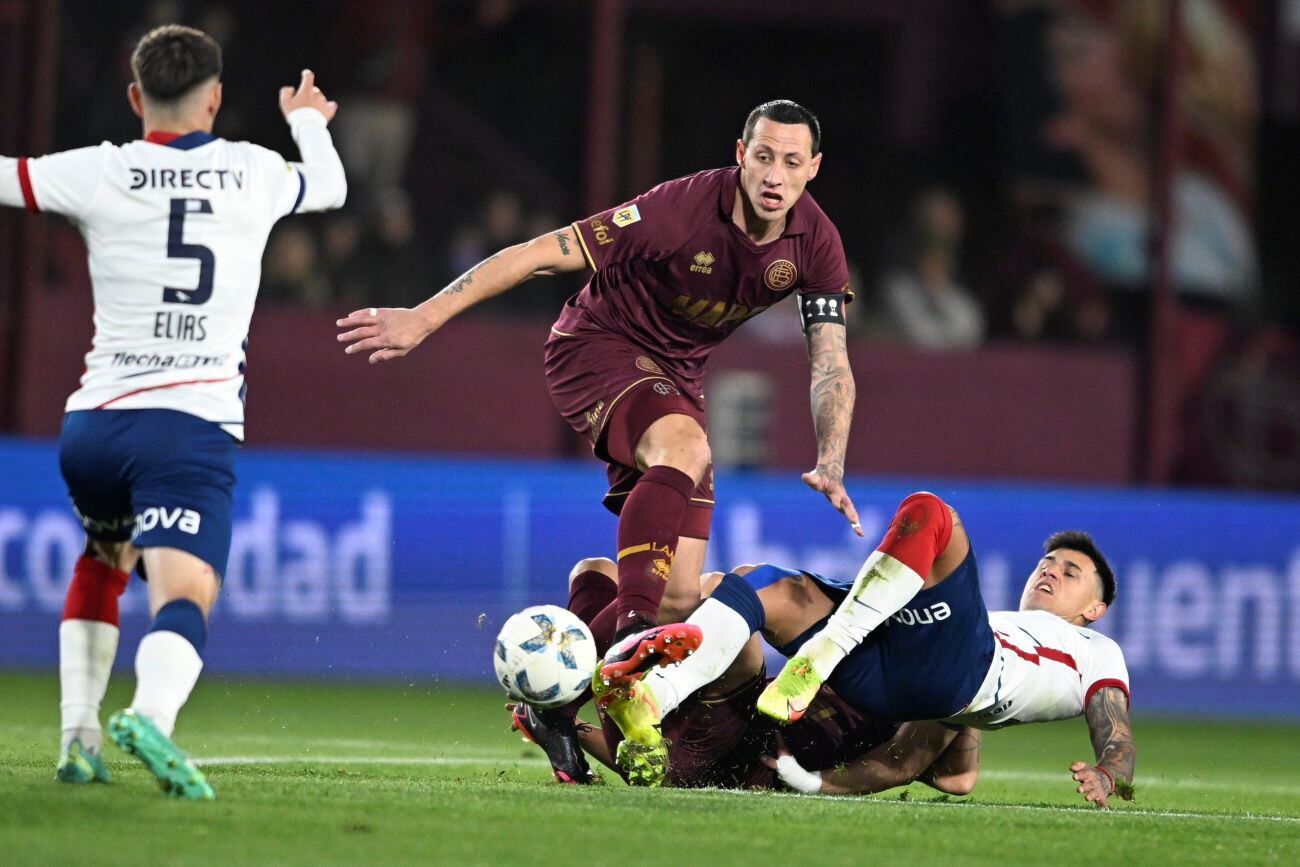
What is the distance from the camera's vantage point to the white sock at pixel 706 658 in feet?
18.1

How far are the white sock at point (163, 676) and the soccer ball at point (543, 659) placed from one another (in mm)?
1217

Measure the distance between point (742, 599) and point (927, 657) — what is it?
592mm

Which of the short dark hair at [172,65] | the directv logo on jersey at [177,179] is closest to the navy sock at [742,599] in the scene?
the directv logo on jersey at [177,179]

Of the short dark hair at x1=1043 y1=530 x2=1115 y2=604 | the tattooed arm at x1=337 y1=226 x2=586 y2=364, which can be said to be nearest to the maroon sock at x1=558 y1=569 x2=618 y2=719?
the tattooed arm at x1=337 y1=226 x2=586 y2=364

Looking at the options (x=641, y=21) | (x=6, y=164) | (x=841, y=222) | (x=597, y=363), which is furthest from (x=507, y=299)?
(x=6, y=164)

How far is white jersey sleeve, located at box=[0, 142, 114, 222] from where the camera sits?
15.0 feet

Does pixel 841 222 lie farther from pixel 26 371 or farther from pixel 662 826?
pixel 662 826

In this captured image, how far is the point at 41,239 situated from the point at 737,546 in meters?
4.82

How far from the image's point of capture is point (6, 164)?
4.58 metres

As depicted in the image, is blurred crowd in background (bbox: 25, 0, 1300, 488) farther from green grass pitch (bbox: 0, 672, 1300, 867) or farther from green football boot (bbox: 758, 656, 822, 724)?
green football boot (bbox: 758, 656, 822, 724)

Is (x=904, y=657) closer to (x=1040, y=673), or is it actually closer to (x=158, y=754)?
(x=1040, y=673)

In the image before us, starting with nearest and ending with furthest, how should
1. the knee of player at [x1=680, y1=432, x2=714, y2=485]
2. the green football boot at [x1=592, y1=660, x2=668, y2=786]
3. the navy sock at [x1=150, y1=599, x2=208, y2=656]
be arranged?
the navy sock at [x1=150, y1=599, x2=208, y2=656]
the green football boot at [x1=592, y1=660, x2=668, y2=786]
the knee of player at [x1=680, y1=432, x2=714, y2=485]

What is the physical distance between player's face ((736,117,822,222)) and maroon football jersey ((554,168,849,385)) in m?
0.16

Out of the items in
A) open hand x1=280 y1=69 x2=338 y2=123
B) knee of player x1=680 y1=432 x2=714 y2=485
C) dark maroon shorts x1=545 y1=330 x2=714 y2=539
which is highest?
open hand x1=280 y1=69 x2=338 y2=123
